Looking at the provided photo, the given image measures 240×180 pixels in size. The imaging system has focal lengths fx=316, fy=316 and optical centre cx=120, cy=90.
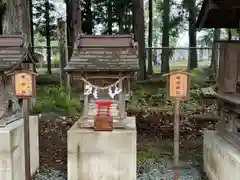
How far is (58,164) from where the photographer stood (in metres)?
6.52

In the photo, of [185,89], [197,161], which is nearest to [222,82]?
[185,89]

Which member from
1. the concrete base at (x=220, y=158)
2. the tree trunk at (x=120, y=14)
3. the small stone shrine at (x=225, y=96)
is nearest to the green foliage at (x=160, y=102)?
the concrete base at (x=220, y=158)

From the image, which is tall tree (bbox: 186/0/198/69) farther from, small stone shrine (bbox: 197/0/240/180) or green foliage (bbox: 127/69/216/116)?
small stone shrine (bbox: 197/0/240/180)

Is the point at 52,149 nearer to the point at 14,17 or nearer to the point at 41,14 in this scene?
the point at 14,17

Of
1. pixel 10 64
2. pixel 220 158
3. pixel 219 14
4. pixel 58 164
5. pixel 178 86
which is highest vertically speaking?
pixel 219 14

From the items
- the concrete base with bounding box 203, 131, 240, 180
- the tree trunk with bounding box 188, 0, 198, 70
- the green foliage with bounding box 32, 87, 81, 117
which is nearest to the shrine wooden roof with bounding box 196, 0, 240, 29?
the concrete base with bounding box 203, 131, 240, 180

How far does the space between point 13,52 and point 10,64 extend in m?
0.39

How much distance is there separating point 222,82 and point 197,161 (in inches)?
86.8

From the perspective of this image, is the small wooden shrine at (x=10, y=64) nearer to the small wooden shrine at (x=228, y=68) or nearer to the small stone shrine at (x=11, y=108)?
the small stone shrine at (x=11, y=108)

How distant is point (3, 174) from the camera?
4730 mm

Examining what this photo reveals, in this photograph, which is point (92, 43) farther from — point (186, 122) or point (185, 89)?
point (186, 122)

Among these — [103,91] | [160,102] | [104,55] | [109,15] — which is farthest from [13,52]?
[109,15]

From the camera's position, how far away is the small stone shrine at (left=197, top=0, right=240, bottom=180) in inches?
179

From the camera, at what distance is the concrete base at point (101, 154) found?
488cm
